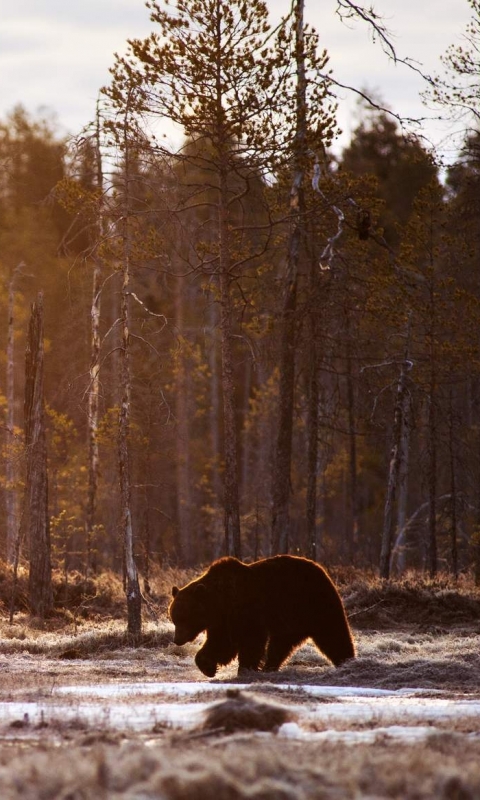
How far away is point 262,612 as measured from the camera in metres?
13.4

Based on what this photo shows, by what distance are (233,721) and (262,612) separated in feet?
18.1

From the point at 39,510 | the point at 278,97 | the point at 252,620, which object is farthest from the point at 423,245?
the point at 252,620

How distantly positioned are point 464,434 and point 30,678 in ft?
66.6

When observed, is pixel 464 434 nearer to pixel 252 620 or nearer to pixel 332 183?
pixel 332 183

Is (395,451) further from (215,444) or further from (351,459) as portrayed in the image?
(215,444)

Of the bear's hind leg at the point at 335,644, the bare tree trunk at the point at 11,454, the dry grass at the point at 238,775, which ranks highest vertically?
the bare tree trunk at the point at 11,454

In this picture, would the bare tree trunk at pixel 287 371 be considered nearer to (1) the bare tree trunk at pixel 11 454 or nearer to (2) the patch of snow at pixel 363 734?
(1) the bare tree trunk at pixel 11 454

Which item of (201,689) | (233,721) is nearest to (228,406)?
(201,689)

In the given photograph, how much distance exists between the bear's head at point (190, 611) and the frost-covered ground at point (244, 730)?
0.58 metres

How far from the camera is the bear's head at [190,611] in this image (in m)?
13.5

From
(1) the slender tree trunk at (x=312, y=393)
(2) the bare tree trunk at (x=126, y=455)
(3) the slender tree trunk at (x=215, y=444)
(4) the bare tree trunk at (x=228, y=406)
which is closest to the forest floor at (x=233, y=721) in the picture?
(2) the bare tree trunk at (x=126, y=455)

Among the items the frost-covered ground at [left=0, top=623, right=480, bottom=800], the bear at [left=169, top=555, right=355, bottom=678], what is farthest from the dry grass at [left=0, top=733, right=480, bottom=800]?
the bear at [left=169, top=555, right=355, bottom=678]

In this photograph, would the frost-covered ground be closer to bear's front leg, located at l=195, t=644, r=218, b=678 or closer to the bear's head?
bear's front leg, located at l=195, t=644, r=218, b=678

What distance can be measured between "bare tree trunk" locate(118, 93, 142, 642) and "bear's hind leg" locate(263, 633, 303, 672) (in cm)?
435
